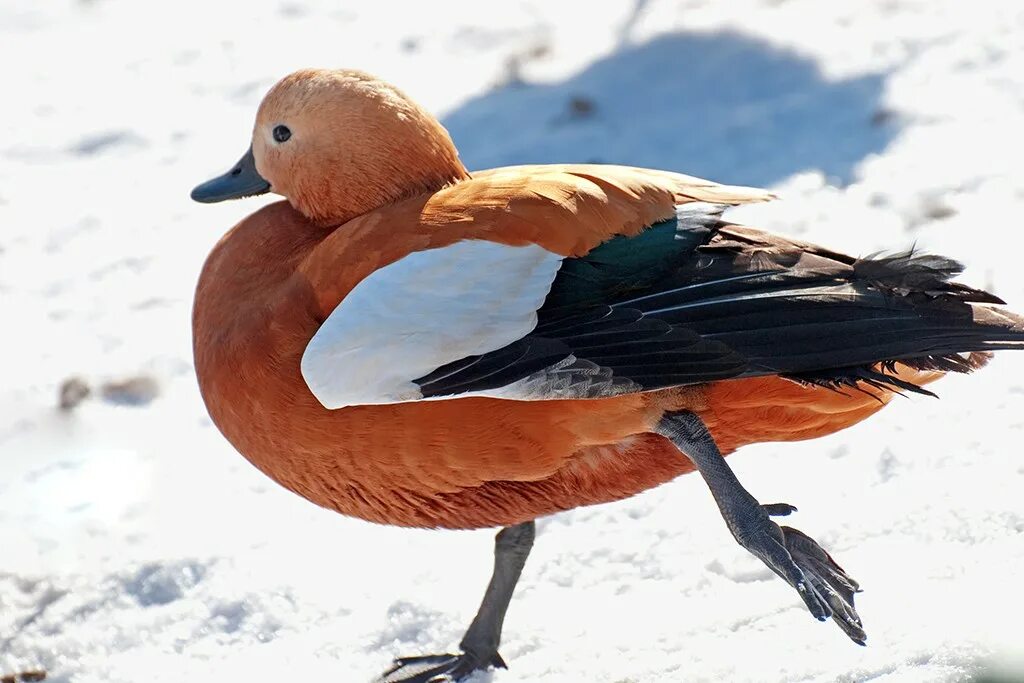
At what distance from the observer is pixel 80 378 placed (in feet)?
17.7

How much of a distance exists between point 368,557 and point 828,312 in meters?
1.90

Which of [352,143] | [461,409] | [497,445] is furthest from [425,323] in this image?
[352,143]

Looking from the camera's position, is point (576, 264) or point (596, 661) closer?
point (576, 264)

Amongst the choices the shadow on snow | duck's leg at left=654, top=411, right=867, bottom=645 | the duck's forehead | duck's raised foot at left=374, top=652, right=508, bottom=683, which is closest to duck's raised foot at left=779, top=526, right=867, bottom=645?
duck's leg at left=654, top=411, right=867, bottom=645

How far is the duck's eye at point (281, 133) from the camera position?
12.5 ft

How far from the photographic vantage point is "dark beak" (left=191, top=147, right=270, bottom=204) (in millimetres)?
3975

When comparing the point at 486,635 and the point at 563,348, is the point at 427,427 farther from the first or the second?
the point at 486,635

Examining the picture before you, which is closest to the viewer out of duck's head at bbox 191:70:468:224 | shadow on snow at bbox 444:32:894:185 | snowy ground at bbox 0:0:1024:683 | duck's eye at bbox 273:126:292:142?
duck's head at bbox 191:70:468:224

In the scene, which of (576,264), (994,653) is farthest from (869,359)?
(994,653)

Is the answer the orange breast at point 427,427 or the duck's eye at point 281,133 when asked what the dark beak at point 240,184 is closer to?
the duck's eye at point 281,133

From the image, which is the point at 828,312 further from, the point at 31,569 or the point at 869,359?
the point at 31,569

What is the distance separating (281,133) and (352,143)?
0.76ft

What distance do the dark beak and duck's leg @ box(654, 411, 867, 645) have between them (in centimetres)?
135

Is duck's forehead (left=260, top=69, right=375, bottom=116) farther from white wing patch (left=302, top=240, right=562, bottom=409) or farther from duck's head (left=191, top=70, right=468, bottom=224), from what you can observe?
white wing patch (left=302, top=240, right=562, bottom=409)
